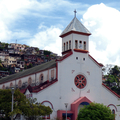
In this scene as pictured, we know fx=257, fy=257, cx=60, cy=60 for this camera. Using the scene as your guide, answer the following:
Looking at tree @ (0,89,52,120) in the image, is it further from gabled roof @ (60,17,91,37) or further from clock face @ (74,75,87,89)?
gabled roof @ (60,17,91,37)

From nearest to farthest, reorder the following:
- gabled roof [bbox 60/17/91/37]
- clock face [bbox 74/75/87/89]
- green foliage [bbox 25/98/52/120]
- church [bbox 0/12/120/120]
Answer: green foliage [bbox 25/98/52/120] → church [bbox 0/12/120/120] → clock face [bbox 74/75/87/89] → gabled roof [bbox 60/17/91/37]

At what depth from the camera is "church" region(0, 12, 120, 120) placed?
154 feet

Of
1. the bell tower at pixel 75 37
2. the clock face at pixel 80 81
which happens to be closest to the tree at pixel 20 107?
the clock face at pixel 80 81

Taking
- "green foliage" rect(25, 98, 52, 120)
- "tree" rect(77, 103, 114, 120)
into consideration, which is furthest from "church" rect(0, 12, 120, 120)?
"tree" rect(77, 103, 114, 120)

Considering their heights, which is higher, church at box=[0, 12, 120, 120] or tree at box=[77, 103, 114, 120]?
church at box=[0, 12, 120, 120]

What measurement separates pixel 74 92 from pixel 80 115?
9.46 meters

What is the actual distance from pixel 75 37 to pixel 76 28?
6.57ft

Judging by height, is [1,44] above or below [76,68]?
above

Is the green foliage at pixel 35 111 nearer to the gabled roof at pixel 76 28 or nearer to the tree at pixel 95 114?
the tree at pixel 95 114

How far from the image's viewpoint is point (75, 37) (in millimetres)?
52469

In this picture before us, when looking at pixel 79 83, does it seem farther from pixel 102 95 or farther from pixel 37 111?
pixel 37 111

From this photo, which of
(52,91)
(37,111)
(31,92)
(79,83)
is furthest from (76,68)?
(37,111)

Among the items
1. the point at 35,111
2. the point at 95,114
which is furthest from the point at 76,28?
the point at 35,111

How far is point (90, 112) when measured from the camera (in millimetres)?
39562
